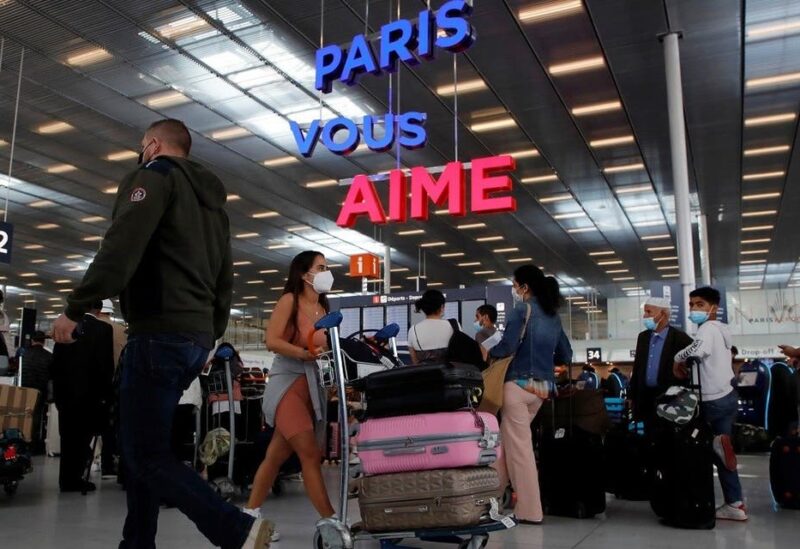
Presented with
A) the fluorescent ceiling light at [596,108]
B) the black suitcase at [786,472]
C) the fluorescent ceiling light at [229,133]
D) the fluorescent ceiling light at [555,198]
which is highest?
the fluorescent ceiling light at [596,108]

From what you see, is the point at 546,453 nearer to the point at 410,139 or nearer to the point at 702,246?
the point at 410,139

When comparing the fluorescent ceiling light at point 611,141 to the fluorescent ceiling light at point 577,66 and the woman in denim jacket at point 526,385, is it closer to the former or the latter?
the fluorescent ceiling light at point 577,66

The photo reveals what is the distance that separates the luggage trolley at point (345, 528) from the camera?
9.34 feet

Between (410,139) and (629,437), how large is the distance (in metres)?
6.20

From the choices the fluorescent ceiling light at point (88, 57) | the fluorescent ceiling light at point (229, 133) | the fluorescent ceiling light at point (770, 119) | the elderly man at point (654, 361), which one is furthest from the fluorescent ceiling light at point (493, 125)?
the elderly man at point (654, 361)

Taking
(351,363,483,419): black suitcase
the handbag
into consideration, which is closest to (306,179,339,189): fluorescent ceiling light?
the handbag

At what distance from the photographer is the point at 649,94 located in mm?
11977

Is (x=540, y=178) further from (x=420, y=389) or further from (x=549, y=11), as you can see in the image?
(x=420, y=389)

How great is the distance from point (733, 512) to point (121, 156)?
13.5 metres

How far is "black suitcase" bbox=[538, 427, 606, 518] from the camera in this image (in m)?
4.59

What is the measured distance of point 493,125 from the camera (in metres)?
13.2

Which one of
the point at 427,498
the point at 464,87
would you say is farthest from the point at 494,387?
the point at 464,87

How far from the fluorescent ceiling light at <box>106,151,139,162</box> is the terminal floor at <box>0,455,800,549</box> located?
10.3 m

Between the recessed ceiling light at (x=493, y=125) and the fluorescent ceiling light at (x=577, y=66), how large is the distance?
193 cm
